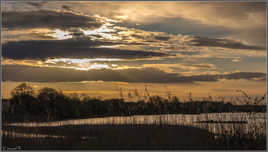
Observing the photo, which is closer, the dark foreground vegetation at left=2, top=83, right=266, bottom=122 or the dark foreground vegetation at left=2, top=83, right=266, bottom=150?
the dark foreground vegetation at left=2, top=83, right=266, bottom=150

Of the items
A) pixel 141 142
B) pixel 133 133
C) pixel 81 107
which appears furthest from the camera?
pixel 81 107

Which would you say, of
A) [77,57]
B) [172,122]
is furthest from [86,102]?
[77,57]

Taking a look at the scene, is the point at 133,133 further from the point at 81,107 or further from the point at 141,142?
the point at 81,107

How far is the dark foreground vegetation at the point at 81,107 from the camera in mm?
14867

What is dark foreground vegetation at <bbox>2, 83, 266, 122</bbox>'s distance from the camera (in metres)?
14.9

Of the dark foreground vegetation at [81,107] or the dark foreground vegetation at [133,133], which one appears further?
the dark foreground vegetation at [81,107]

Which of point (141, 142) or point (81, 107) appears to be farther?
point (81, 107)

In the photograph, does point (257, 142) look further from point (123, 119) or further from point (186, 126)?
point (123, 119)

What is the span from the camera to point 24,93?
21.1 m

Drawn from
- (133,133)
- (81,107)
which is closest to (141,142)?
(133,133)

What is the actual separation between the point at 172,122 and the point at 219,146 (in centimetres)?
614

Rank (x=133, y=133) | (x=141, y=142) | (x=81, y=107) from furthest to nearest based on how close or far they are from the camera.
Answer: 1. (x=81, y=107)
2. (x=133, y=133)
3. (x=141, y=142)

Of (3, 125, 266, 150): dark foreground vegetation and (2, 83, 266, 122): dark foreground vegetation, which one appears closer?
(3, 125, 266, 150): dark foreground vegetation

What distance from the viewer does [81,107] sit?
25.3 metres
